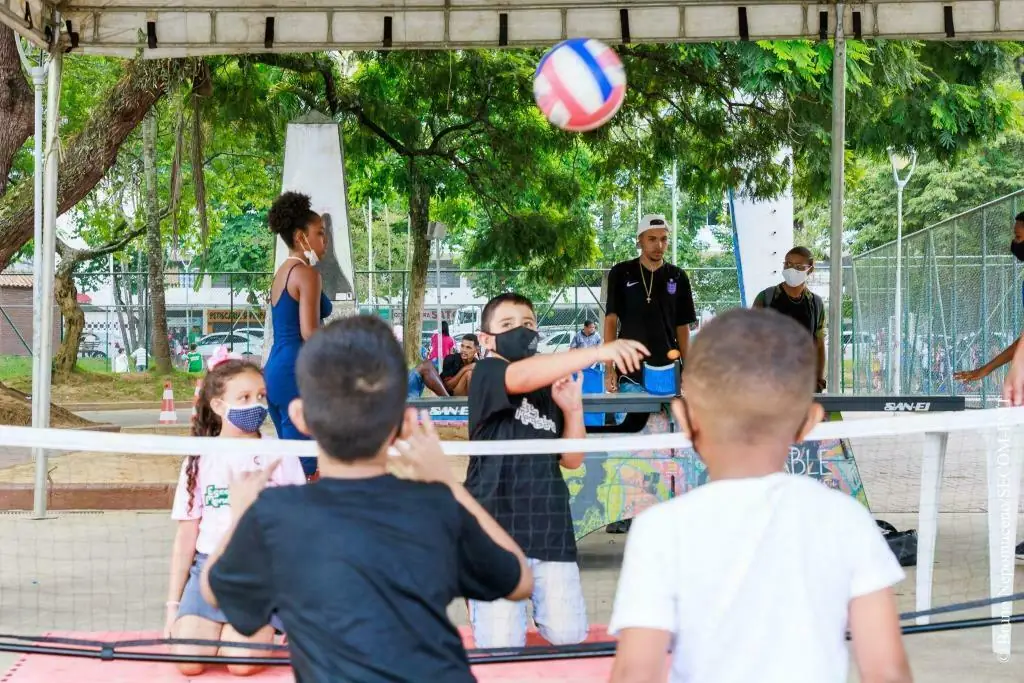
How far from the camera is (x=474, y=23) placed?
9953 millimetres

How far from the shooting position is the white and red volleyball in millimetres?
7566

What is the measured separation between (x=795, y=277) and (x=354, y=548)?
26.7 feet

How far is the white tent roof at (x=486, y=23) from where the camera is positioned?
9727mm

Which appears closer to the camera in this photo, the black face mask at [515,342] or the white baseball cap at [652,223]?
the black face mask at [515,342]

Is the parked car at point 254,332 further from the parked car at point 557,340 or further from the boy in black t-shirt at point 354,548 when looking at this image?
the boy in black t-shirt at point 354,548

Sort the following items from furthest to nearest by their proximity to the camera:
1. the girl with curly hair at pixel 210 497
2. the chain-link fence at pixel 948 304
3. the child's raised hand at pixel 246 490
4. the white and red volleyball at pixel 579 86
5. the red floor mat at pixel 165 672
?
the chain-link fence at pixel 948 304 → the white and red volleyball at pixel 579 86 → the red floor mat at pixel 165 672 → the girl with curly hair at pixel 210 497 → the child's raised hand at pixel 246 490

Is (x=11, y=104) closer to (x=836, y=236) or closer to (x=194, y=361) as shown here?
(x=836, y=236)

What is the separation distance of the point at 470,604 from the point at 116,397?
77.3ft

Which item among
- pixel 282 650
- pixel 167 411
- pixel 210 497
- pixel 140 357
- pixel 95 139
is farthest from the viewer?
pixel 140 357

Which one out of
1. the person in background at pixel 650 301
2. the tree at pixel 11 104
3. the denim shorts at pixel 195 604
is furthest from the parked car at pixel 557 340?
the denim shorts at pixel 195 604

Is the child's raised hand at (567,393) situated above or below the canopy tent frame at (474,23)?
below

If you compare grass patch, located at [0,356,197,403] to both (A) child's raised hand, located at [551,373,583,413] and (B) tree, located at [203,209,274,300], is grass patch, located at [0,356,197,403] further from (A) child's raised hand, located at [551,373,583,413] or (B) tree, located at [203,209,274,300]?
(B) tree, located at [203,209,274,300]

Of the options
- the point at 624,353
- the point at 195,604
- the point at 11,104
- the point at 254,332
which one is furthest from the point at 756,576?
the point at 254,332

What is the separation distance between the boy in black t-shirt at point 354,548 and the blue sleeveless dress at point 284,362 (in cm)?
431
